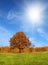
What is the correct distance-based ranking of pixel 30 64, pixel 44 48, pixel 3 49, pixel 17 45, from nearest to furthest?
1. pixel 30 64
2. pixel 44 48
3. pixel 3 49
4. pixel 17 45

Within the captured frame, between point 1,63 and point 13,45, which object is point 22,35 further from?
point 1,63

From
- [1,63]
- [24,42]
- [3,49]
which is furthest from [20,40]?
[1,63]

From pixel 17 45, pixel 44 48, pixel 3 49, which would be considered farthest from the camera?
pixel 17 45

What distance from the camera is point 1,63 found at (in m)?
25.6

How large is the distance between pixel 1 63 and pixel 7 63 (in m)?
0.92

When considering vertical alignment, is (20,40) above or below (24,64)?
above

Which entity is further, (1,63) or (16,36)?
(16,36)

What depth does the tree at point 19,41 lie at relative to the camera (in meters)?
73.8

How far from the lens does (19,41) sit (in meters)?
74.4

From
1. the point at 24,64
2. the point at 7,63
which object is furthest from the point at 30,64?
the point at 7,63

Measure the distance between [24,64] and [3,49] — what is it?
114 feet

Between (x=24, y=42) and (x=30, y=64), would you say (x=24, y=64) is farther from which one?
(x=24, y=42)

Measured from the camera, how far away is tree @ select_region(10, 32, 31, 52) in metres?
73.8

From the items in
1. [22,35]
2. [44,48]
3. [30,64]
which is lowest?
[30,64]
